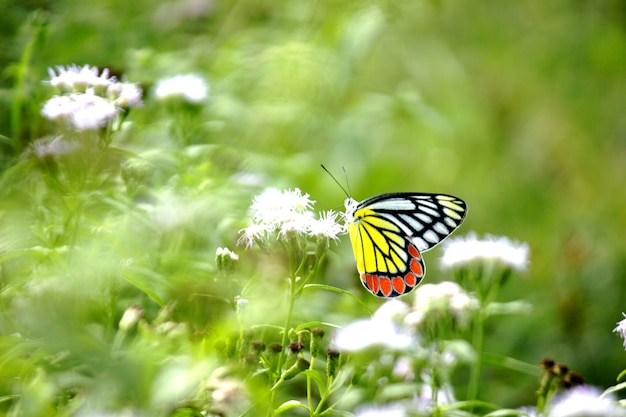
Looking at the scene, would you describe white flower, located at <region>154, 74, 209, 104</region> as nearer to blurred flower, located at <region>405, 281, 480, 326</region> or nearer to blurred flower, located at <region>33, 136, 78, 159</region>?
blurred flower, located at <region>33, 136, 78, 159</region>

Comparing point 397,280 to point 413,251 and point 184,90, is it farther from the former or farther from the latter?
point 184,90

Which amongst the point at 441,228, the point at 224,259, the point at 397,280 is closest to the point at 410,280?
the point at 397,280

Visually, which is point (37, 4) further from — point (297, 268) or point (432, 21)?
point (432, 21)

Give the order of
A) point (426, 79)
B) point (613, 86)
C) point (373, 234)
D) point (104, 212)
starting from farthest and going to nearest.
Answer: point (613, 86) → point (426, 79) → point (373, 234) → point (104, 212)

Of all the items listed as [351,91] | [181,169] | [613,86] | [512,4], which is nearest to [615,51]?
[613,86]

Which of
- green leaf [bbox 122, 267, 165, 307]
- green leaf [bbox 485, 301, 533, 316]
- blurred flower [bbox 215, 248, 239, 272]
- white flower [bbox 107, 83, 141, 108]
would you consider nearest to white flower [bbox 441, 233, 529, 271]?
green leaf [bbox 485, 301, 533, 316]

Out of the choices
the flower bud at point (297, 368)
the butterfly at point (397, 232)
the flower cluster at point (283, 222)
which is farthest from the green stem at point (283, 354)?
the butterfly at point (397, 232)
